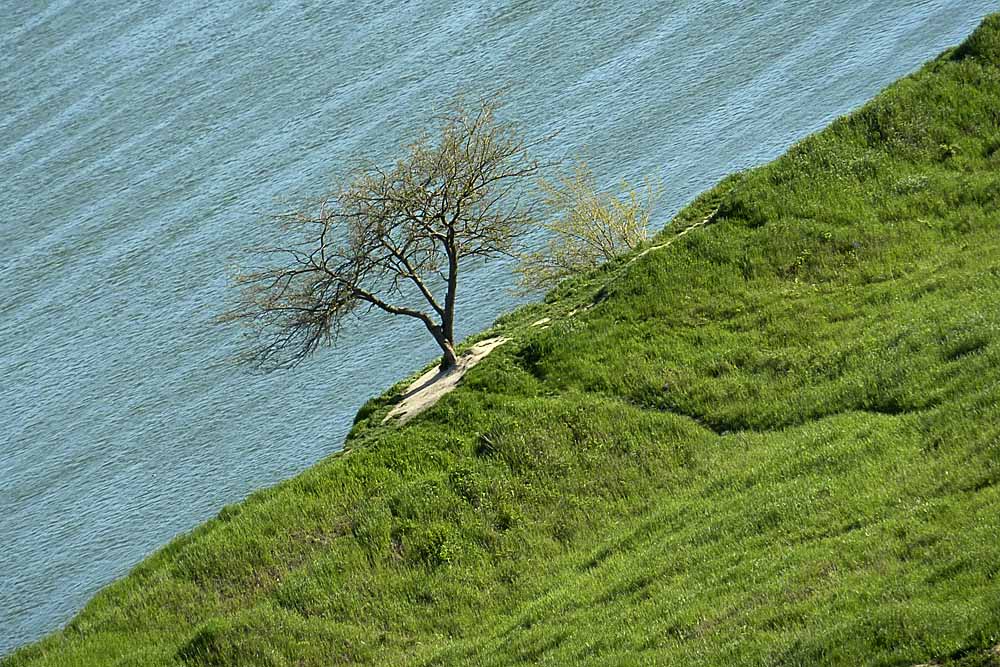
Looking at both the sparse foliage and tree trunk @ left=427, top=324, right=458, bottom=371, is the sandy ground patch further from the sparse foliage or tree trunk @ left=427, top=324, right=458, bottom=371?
the sparse foliage

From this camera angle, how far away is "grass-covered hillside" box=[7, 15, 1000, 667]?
61.5 feet

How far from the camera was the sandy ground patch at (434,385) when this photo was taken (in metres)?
34.0

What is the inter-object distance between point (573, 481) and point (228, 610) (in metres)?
8.02

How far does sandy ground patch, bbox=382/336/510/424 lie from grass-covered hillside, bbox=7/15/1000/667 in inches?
33.0

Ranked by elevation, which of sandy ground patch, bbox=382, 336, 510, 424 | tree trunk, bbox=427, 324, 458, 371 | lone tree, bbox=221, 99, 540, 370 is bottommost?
sandy ground patch, bbox=382, 336, 510, 424

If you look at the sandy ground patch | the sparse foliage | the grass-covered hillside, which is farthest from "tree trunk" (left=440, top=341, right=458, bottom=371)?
the sparse foliage

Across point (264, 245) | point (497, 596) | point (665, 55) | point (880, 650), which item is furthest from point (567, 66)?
point (880, 650)

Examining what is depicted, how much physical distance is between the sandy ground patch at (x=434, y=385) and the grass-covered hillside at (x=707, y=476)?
0.84 m

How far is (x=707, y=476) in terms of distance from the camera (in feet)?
89.6

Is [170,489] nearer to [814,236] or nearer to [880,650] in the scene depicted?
[814,236]

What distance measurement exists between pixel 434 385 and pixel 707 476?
10.7 metres

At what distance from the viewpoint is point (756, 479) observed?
25062 millimetres

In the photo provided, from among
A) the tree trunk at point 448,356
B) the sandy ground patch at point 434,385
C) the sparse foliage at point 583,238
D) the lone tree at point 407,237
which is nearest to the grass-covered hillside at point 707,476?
the sandy ground patch at point 434,385

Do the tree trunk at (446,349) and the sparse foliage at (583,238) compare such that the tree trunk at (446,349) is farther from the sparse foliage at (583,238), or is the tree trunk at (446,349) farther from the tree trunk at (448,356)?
the sparse foliage at (583,238)
